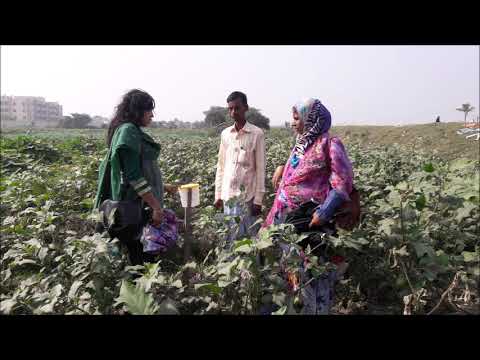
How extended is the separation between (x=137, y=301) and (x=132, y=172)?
1.00 metres

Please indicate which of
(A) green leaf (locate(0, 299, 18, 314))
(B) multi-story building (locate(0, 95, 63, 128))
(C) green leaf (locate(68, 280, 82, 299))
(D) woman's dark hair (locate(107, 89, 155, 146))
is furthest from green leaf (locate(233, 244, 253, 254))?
(B) multi-story building (locate(0, 95, 63, 128))

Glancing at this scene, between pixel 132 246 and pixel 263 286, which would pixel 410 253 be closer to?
pixel 263 286

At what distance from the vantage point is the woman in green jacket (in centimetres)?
221

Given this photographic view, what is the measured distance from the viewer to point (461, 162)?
6.89 ft

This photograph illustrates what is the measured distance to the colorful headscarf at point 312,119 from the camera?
2037 millimetres

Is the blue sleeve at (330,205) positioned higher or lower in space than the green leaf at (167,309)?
higher

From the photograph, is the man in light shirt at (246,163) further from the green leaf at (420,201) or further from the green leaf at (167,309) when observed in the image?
the green leaf at (167,309)

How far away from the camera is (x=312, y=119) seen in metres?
2.05

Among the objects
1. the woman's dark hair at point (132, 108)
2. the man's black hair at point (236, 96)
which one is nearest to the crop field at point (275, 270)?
the woman's dark hair at point (132, 108)

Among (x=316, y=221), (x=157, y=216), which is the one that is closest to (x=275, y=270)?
(x=316, y=221)
